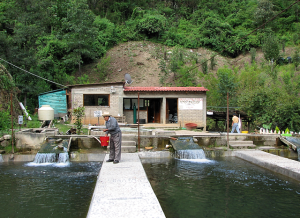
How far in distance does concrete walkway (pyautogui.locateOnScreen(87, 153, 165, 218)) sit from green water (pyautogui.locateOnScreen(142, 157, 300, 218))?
0.60 metres

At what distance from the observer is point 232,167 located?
9461 millimetres

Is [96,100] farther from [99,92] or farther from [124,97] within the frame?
[124,97]

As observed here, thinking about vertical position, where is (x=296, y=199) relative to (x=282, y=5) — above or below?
below

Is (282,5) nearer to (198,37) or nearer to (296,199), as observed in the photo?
(198,37)

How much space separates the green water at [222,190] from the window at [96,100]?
31.6ft

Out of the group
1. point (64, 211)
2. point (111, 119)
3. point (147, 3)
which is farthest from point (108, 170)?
point (147, 3)

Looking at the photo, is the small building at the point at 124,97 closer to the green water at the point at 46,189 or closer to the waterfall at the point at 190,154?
the waterfall at the point at 190,154

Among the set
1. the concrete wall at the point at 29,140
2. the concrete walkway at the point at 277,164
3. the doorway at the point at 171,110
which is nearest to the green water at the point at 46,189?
the concrete wall at the point at 29,140

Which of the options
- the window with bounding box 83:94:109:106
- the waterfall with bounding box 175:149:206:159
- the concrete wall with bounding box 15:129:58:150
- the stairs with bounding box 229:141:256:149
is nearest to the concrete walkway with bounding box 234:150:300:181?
the stairs with bounding box 229:141:256:149

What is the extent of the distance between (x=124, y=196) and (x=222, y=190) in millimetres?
2958

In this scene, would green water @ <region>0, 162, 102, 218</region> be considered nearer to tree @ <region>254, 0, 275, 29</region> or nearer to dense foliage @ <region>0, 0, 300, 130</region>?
dense foliage @ <region>0, 0, 300, 130</region>

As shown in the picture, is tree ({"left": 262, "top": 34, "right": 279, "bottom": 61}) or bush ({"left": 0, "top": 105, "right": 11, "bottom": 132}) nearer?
bush ({"left": 0, "top": 105, "right": 11, "bottom": 132})

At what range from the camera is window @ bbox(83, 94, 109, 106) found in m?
18.4

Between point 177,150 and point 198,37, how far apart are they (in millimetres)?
36410
